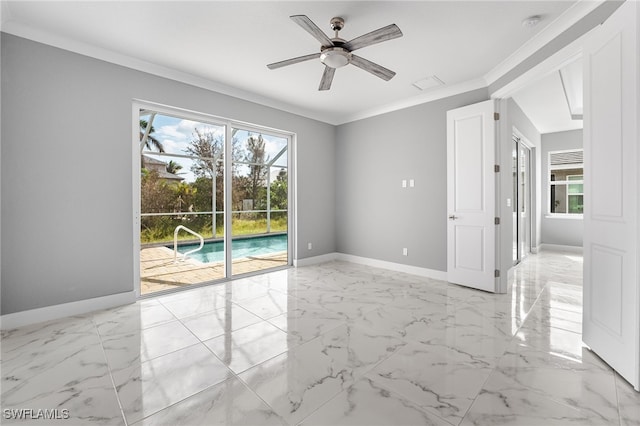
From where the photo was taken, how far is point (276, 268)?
4.84 metres

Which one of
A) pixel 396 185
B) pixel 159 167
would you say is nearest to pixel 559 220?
pixel 396 185

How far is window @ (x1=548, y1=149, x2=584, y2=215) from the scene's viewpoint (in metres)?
6.53

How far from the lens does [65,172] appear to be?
2854 mm

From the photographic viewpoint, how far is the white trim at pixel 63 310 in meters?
2.60

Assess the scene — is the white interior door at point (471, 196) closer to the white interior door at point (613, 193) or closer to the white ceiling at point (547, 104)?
the white ceiling at point (547, 104)

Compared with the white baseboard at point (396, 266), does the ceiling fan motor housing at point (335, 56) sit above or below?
above

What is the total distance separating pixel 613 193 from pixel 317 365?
2386 mm

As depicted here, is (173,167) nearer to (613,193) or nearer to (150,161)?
(150,161)

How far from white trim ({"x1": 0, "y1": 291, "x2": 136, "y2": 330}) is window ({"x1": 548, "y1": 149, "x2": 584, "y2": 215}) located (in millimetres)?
8827

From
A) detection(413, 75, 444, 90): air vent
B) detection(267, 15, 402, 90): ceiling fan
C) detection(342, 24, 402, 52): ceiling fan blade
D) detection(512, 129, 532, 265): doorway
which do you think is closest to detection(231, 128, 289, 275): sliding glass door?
detection(267, 15, 402, 90): ceiling fan

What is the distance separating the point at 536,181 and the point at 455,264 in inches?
168

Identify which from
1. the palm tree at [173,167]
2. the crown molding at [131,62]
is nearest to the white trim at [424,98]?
the crown molding at [131,62]

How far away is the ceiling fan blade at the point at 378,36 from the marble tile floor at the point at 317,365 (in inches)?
96.6

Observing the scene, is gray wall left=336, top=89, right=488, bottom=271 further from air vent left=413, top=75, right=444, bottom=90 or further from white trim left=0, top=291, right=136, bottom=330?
white trim left=0, top=291, right=136, bottom=330
